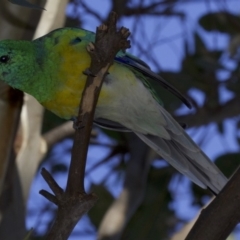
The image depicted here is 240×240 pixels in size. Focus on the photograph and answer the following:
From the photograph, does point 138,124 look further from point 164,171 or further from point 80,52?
point 164,171

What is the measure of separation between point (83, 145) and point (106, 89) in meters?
0.58

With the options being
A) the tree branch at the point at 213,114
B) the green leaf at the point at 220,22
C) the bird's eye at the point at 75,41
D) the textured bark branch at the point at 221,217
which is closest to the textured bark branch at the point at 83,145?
the textured bark branch at the point at 221,217

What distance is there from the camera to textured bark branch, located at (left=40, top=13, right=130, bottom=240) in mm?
1513

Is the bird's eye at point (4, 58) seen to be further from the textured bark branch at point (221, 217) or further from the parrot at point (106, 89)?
the textured bark branch at point (221, 217)

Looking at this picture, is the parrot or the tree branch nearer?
the parrot

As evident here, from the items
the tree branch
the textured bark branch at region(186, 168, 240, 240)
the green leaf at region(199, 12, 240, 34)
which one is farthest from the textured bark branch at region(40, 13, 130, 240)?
the green leaf at region(199, 12, 240, 34)

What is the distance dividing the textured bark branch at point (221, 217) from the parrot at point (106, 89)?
577mm

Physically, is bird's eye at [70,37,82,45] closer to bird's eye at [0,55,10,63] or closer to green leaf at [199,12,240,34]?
bird's eye at [0,55,10,63]

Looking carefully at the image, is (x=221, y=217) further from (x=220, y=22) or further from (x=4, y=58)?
(x=220, y=22)

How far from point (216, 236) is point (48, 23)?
55.7 inches

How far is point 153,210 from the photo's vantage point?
3.28m

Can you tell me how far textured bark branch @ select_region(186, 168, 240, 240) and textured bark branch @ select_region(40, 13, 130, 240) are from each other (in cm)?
27

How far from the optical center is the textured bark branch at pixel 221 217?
59.3 inches

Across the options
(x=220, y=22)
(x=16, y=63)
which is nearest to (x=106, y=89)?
(x=16, y=63)
